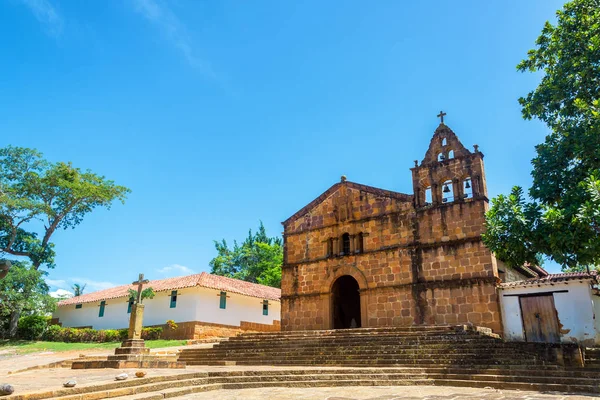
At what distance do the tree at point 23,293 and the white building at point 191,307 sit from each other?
419cm

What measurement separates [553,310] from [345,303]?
9.61 metres

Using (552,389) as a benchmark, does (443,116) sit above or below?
above

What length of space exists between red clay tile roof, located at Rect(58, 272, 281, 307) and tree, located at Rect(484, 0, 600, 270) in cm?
2011

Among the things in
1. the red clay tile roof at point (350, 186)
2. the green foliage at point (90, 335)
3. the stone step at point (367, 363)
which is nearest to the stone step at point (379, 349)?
the stone step at point (367, 363)

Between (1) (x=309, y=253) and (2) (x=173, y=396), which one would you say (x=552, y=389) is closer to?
(2) (x=173, y=396)

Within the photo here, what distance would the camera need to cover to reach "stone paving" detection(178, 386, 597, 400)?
817 centimetres

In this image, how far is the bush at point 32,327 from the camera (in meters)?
31.1

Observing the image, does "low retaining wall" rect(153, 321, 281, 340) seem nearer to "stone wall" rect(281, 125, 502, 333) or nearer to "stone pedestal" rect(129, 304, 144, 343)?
"stone wall" rect(281, 125, 502, 333)

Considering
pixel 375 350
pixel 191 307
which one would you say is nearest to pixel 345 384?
pixel 375 350

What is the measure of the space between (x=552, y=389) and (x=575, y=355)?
2.29 m

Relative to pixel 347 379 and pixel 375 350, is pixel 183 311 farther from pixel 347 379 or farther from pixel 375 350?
pixel 347 379

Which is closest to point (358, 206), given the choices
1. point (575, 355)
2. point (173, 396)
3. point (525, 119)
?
point (525, 119)

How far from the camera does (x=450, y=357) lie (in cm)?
1277

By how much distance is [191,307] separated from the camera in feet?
92.0
